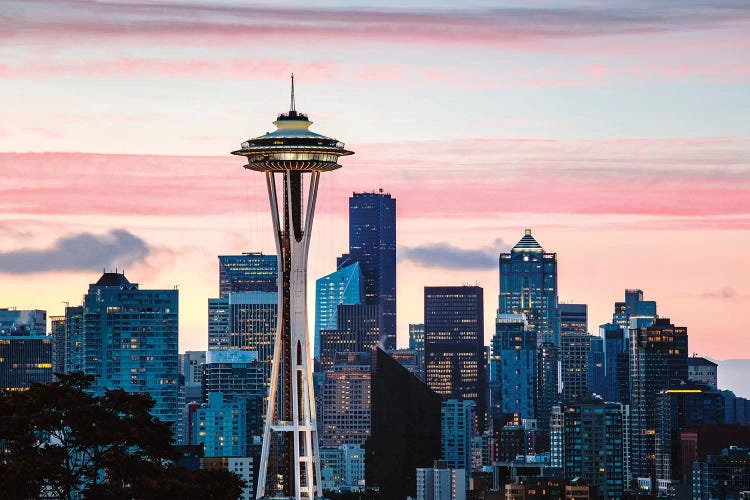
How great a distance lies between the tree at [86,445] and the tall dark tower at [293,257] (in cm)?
4180

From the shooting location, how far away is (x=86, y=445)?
48.2 m

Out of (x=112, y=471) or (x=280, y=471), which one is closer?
(x=112, y=471)

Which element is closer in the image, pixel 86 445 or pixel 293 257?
pixel 86 445

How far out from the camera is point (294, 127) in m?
93.4

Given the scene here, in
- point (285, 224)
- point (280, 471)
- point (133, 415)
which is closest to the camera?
point (133, 415)

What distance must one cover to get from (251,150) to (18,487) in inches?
1859

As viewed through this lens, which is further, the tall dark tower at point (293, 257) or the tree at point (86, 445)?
the tall dark tower at point (293, 257)

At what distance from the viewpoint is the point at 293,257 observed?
9181cm

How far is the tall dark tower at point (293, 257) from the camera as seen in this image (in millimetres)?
91250

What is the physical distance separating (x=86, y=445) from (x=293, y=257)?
43.9 meters

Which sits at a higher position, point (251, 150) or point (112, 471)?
point (251, 150)

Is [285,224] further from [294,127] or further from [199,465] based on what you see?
[199,465]

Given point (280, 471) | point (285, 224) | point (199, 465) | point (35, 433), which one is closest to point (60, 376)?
point (35, 433)

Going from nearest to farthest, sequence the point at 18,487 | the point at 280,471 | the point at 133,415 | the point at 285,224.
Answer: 1. the point at 18,487
2. the point at 133,415
3. the point at 285,224
4. the point at 280,471
